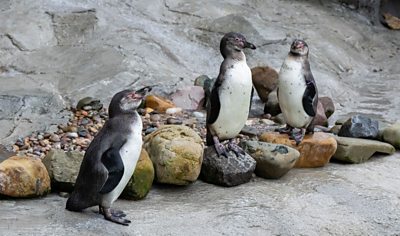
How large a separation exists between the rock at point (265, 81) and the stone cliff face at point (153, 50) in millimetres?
595

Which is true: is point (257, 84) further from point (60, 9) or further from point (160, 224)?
point (160, 224)

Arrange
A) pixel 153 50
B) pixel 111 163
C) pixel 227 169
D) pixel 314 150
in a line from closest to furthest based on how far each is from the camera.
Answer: pixel 111 163 < pixel 227 169 < pixel 314 150 < pixel 153 50

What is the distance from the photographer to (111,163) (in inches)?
125

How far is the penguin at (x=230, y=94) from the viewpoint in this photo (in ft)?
12.8

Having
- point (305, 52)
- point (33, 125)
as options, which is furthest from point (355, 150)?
point (33, 125)

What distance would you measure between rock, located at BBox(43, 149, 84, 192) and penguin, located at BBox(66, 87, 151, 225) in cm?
29

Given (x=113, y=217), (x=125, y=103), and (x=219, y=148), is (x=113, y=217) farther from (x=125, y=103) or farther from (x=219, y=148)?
(x=219, y=148)

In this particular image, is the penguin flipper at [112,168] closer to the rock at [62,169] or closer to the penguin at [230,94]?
the rock at [62,169]

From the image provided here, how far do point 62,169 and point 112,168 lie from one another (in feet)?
1.70

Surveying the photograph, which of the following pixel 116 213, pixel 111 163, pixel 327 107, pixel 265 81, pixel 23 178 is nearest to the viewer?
pixel 111 163

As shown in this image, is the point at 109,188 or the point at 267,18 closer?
the point at 109,188

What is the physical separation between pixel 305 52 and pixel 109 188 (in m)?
1.67

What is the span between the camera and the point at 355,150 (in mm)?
4395

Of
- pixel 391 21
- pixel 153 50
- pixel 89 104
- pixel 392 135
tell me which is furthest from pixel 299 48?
pixel 391 21
